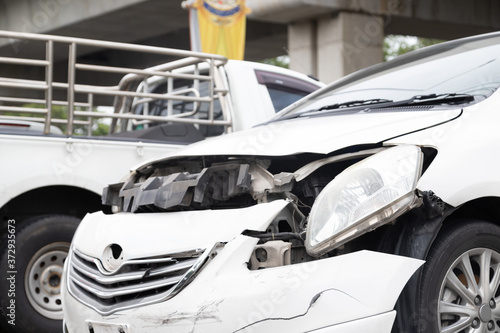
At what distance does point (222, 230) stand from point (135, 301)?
47 cm

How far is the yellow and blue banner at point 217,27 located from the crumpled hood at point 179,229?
899 centimetres

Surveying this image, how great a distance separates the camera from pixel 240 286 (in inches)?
123

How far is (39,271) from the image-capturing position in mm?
5504

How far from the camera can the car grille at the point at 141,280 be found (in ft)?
10.7

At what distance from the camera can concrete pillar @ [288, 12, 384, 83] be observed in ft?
66.8

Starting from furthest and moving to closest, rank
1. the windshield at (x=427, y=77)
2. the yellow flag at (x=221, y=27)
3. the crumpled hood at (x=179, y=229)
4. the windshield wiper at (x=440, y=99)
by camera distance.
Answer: the yellow flag at (x=221, y=27)
the windshield at (x=427, y=77)
the windshield wiper at (x=440, y=99)
the crumpled hood at (x=179, y=229)

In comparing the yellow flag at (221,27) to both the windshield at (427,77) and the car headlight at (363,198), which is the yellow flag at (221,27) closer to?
the windshield at (427,77)

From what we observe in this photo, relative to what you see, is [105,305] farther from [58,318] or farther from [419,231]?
[58,318]

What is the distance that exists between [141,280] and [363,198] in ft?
3.26

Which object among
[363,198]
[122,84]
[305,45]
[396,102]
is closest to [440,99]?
[396,102]

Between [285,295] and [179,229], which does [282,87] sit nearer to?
[179,229]

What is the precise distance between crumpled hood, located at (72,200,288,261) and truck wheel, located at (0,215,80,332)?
1719 millimetres

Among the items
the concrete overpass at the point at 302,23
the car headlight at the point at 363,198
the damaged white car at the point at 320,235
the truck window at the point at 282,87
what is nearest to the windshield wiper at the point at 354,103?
the damaged white car at the point at 320,235

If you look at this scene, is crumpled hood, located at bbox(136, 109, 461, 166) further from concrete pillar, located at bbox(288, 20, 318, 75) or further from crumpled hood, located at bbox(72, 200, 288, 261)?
concrete pillar, located at bbox(288, 20, 318, 75)
